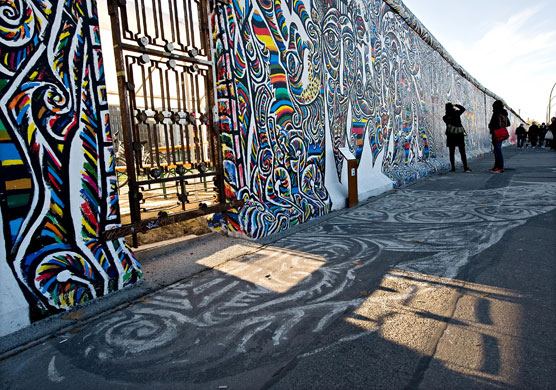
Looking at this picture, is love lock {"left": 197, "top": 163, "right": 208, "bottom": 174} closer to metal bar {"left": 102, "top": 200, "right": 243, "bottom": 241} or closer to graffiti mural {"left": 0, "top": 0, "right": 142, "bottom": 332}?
metal bar {"left": 102, "top": 200, "right": 243, "bottom": 241}

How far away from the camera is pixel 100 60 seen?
2459 mm

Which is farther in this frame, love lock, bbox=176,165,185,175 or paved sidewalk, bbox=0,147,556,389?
love lock, bbox=176,165,185,175

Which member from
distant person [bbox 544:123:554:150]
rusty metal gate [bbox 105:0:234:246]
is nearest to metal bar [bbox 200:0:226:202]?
rusty metal gate [bbox 105:0:234:246]

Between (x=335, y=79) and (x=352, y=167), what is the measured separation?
1407 millimetres

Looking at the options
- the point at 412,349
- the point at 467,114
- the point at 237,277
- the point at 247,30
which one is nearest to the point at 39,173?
the point at 237,277

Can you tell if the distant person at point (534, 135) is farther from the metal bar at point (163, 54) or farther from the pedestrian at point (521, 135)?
the metal bar at point (163, 54)

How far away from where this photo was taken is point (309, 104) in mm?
4949

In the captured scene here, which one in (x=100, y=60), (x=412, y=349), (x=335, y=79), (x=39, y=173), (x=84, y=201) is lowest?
(x=412, y=349)

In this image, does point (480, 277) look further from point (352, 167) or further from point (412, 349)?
point (352, 167)

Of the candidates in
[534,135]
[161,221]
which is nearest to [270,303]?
[161,221]

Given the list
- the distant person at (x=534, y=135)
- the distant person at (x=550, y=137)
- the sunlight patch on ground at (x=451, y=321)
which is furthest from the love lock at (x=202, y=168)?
the distant person at (x=534, y=135)

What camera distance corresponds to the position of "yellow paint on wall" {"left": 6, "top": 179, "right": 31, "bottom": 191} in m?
2.04

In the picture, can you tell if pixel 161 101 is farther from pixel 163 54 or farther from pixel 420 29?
pixel 420 29

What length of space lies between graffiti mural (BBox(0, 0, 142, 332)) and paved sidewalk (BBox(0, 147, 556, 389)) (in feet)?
0.78
